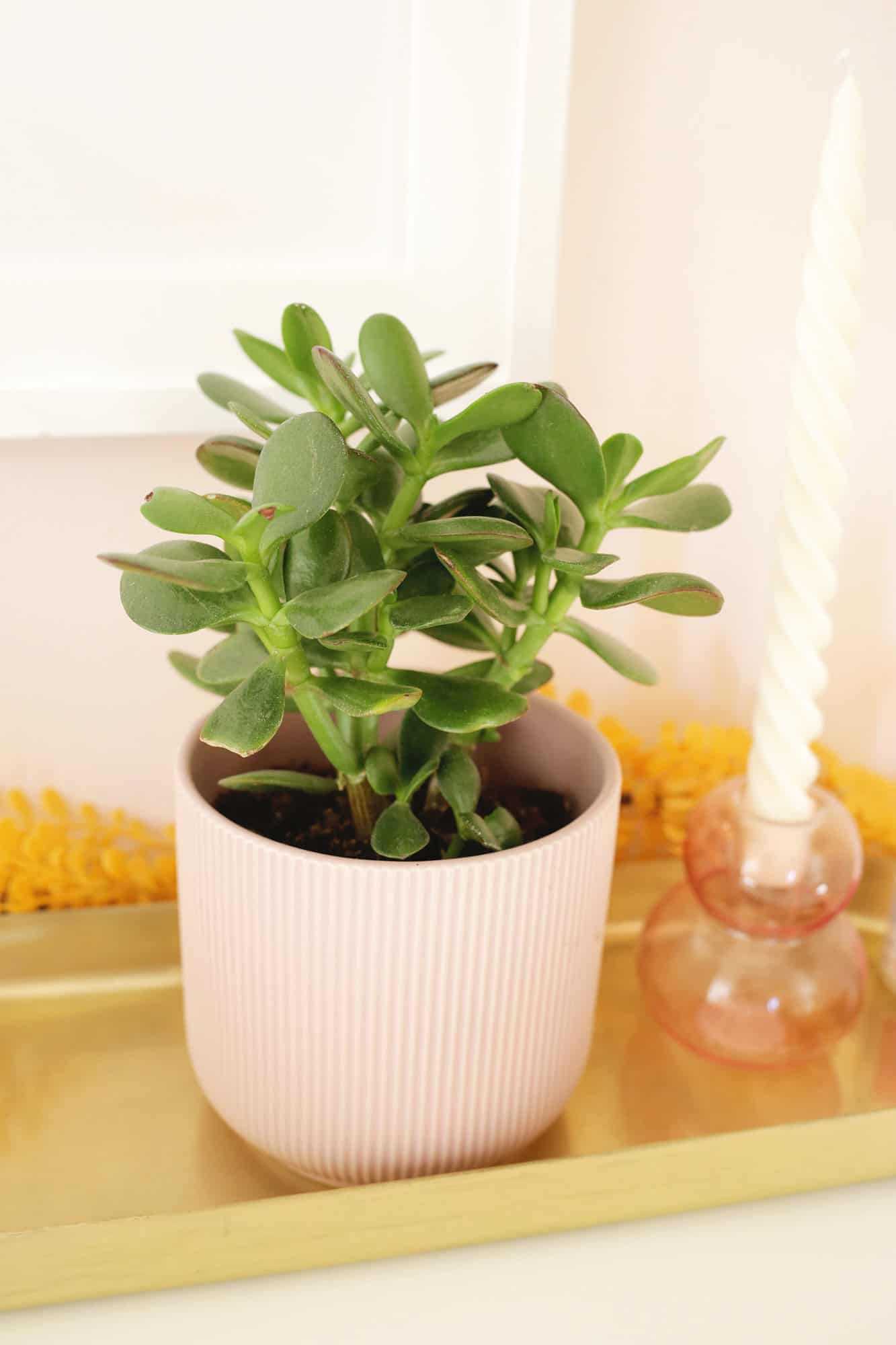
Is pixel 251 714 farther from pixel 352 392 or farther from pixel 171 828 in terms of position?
pixel 171 828

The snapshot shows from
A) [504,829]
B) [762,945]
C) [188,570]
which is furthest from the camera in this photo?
[762,945]

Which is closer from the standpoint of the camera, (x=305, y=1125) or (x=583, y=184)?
(x=305, y=1125)

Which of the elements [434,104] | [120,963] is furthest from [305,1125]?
[434,104]

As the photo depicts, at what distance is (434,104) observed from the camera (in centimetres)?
47

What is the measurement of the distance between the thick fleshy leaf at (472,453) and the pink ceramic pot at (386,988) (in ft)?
0.39

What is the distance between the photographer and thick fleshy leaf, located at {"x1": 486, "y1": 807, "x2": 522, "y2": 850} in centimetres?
41

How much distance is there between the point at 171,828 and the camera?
0.59 meters

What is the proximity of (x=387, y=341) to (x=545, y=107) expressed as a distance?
167mm

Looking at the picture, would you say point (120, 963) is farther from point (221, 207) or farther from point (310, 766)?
point (221, 207)

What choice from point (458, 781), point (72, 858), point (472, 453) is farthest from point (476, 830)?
point (72, 858)

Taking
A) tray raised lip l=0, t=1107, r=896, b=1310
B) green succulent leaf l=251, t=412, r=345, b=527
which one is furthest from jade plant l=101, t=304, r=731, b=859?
tray raised lip l=0, t=1107, r=896, b=1310

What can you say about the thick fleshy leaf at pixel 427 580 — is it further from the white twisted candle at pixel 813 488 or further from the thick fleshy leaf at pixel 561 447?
the white twisted candle at pixel 813 488

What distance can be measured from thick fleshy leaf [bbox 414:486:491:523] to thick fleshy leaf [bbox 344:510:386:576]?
0.02m

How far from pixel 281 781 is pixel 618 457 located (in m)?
0.16
